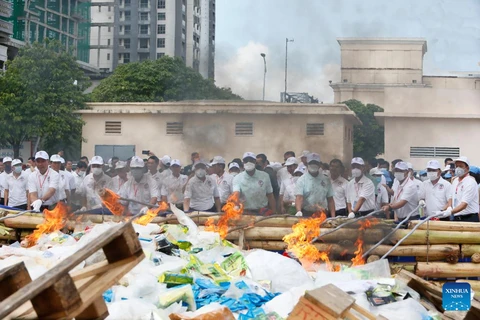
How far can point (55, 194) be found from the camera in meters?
9.55

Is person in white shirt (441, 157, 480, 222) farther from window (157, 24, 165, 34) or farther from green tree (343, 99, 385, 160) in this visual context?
window (157, 24, 165, 34)

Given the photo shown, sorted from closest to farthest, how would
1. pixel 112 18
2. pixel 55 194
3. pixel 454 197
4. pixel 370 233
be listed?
pixel 370 233, pixel 454 197, pixel 55 194, pixel 112 18

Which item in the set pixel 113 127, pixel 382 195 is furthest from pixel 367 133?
pixel 382 195

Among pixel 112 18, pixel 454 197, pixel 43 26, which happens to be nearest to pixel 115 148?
pixel 112 18

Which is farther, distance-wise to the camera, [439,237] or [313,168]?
[313,168]

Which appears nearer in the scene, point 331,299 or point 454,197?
point 331,299

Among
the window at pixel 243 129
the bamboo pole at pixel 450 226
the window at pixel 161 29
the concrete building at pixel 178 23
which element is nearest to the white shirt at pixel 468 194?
the bamboo pole at pixel 450 226

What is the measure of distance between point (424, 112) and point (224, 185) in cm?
1113

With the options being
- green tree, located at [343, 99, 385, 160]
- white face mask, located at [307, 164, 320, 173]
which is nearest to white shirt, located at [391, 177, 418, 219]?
white face mask, located at [307, 164, 320, 173]

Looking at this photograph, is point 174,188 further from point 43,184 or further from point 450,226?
point 450,226

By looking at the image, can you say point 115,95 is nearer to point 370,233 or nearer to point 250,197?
point 250,197

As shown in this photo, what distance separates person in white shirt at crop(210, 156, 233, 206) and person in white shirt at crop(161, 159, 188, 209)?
513 millimetres

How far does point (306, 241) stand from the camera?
666cm

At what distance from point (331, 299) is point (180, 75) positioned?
697 inches
